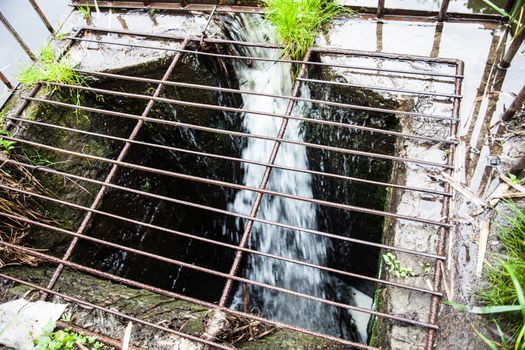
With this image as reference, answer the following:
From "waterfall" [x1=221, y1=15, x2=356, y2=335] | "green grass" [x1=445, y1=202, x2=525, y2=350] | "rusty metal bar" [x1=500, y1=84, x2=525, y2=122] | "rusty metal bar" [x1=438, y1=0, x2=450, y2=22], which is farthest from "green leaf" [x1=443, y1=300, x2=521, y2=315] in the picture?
"rusty metal bar" [x1=438, y1=0, x2=450, y2=22]

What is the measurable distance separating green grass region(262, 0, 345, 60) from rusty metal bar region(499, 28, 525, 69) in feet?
3.67

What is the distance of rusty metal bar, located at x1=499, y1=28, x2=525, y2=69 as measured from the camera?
6.92 feet

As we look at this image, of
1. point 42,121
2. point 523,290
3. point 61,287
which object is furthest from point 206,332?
point 42,121

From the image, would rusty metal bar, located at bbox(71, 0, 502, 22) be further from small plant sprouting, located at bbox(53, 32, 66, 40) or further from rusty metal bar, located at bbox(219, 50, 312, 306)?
rusty metal bar, located at bbox(219, 50, 312, 306)

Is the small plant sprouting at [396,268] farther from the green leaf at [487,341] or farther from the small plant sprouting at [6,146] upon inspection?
the small plant sprouting at [6,146]

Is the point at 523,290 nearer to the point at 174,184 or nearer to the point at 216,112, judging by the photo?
the point at 216,112

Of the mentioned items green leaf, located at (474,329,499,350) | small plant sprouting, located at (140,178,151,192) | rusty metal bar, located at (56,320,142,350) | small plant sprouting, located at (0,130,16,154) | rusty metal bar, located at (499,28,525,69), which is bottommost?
rusty metal bar, located at (56,320,142,350)

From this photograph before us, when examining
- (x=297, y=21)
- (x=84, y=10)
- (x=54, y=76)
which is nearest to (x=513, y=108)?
(x=297, y=21)

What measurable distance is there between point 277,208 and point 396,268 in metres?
1.77

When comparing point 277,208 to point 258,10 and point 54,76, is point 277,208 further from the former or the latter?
point 54,76

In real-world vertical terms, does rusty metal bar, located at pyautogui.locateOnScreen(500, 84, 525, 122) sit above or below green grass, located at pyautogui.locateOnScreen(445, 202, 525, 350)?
above

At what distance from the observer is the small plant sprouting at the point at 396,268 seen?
188cm

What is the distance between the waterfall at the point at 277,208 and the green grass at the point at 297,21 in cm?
36

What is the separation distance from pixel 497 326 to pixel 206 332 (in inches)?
47.7
